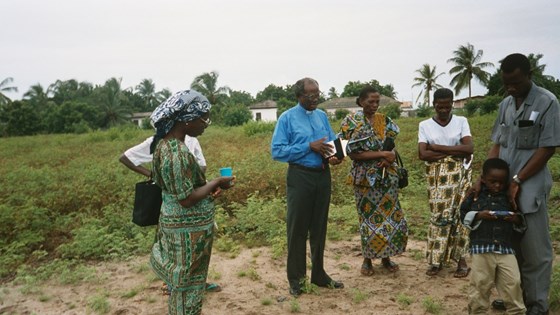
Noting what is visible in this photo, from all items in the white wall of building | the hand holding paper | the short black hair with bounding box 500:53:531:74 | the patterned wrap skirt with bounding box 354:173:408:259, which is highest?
the white wall of building

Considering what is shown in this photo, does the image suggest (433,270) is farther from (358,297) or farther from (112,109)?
(112,109)

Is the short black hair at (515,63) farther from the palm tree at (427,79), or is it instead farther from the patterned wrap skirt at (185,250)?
the palm tree at (427,79)

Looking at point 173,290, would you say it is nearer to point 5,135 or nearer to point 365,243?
point 365,243

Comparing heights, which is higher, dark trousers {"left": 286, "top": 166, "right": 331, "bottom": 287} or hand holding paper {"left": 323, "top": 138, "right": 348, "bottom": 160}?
hand holding paper {"left": 323, "top": 138, "right": 348, "bottom": 160}

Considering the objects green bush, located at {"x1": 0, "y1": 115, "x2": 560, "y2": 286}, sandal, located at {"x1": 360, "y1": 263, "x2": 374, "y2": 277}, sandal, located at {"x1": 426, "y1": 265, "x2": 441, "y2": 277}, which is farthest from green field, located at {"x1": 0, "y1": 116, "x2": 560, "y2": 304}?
sandal, located at {"x1": 426, "y1": 265, "x2": 441, "y2": 277}

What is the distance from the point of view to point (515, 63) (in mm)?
2881

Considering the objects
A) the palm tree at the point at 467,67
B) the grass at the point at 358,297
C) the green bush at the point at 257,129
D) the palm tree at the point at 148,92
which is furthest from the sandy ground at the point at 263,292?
the palm tree at the point at 148,92

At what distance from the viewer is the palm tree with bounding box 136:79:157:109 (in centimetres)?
6216

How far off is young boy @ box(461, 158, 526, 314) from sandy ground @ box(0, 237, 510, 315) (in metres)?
0.48

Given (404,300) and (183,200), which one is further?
(404,300)

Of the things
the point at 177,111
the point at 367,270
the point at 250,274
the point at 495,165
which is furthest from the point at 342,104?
the point at 177,111

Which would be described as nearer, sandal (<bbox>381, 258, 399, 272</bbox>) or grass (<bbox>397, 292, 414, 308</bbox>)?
grass (<bbox>397, 292, 414, 308</bbox>)

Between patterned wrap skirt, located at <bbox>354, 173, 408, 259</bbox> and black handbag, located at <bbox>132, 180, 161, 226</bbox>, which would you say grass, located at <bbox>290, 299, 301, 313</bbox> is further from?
black handbag, located at <bbox>132, 180, 161, 226</bbox>

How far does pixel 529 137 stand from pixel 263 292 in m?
2.57
